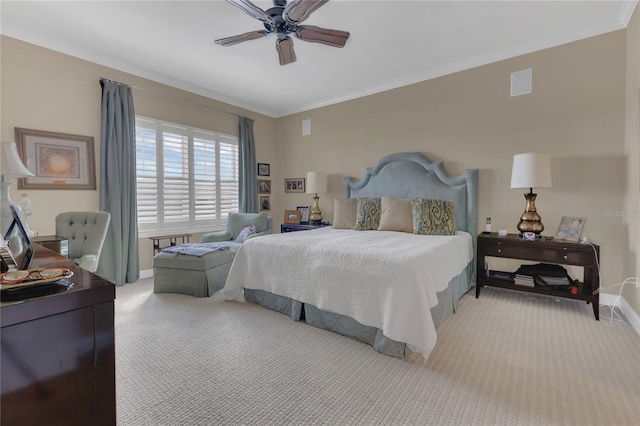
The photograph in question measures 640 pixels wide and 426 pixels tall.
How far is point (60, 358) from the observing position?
840mm

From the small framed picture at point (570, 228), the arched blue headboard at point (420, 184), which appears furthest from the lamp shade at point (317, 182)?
the small framed picture at point (570, 228)

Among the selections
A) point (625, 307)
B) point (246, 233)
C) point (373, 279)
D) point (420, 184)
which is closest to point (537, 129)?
point (420, 184)

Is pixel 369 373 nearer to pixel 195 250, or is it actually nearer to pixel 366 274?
pixel 366 274

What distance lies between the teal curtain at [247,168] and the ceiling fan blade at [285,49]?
259 cm

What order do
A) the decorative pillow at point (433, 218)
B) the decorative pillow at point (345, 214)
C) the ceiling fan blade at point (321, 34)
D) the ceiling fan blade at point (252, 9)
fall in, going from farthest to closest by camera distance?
the decorative pillow at point (345, 214) → the decorative pillow at point (433, 218) → the ceiling fan blade at point (321, 34) → the ceiling fan blade at point (252, 9)

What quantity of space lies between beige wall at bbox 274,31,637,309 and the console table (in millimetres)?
441

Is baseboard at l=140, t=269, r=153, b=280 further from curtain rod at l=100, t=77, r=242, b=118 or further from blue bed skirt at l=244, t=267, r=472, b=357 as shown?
curtain rod at l=100, t=77, r=242, b=118

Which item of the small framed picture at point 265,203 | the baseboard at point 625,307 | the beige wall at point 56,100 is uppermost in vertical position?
the beige wall at point 56,100

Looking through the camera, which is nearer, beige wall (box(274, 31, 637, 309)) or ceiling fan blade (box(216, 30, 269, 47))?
ceiling fan blade (box(216, 30, 269, 47))

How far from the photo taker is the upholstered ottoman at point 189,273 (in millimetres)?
3414

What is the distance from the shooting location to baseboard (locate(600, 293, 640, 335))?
252cm

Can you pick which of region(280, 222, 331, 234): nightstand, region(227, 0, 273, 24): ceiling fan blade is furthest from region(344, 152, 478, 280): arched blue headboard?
region(227, 0, 273, 24): ceiling fan blade

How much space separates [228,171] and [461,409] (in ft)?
15.6

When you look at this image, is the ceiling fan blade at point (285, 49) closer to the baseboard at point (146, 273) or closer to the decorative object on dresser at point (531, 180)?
the decorative object on dresser at point (531, 180)
